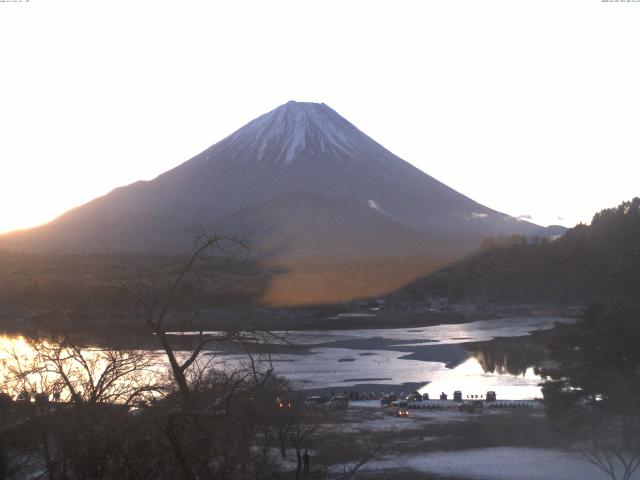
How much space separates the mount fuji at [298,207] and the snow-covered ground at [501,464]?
60313 millimetres

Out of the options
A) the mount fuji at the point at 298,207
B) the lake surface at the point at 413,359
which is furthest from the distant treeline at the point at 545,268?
the lake surface at the point at 413,359

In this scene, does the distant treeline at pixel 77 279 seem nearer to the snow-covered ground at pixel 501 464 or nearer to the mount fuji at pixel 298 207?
the mount fuji at pixel 298 207

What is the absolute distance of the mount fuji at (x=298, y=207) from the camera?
9650 cm

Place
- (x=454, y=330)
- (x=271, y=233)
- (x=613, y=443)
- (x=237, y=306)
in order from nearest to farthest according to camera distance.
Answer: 1. (x=613, y=443)
2. (x=454, y=330)
3. (x=237, y=306)
4. (x=271, y=233)

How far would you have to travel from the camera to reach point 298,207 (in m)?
117

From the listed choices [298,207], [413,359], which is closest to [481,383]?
[413,359]

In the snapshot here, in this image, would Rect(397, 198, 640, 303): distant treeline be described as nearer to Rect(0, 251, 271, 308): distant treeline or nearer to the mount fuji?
the mount fuji

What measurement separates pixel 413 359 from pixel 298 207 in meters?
88.7

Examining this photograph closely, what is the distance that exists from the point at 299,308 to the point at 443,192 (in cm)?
7920

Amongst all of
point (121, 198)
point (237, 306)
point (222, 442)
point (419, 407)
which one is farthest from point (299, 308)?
point (121, 198)

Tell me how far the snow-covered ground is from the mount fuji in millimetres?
60313

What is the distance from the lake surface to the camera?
888 inches

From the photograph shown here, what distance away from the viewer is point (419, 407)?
62.5ft

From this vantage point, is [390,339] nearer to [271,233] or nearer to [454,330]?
[454,330]
